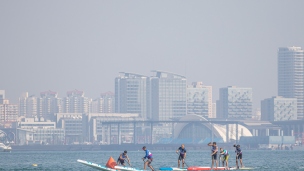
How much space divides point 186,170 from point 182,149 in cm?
256

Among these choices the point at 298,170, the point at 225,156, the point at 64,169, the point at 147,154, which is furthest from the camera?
the point at 64,169

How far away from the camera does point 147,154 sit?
84188 mm

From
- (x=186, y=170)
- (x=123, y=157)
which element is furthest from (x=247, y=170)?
(x=123, y=157)

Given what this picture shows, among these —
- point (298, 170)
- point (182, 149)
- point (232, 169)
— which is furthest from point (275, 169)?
point (182, 149)

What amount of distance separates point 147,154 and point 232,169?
1106 centimetres

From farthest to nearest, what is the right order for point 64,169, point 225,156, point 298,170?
1. point 64,169
2. point 298,170
3. point 225,156

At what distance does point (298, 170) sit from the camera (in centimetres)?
9819

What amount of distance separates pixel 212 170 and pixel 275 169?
47.9ft

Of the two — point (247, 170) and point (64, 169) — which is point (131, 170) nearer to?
point (247, 170)

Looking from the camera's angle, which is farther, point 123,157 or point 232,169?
point 232,169

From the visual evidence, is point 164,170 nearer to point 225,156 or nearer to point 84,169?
point 225,156

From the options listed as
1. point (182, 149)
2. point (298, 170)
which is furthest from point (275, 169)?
point (182, 149)

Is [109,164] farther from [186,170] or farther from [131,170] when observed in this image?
[186,170]

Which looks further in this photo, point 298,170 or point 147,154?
point 298,170
